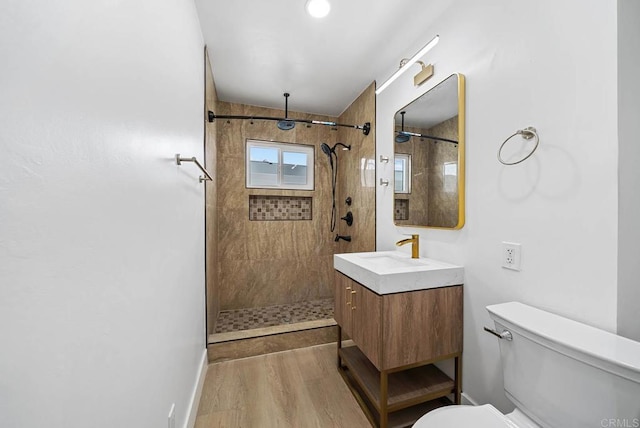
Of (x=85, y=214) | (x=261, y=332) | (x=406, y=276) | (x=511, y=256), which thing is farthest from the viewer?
(x=261, y=332)

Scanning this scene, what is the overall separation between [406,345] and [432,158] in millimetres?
1157

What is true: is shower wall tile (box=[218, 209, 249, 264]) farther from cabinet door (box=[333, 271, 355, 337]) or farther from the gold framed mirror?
the gold framed mirror

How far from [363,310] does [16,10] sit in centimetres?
156

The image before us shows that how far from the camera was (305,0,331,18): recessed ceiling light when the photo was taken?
1463 mm

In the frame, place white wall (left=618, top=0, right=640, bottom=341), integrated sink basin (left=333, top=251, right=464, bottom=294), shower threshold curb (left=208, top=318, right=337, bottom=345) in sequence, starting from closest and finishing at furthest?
white wall (left=618, top=0, right=640, bottom=341)
integrated sink basin (left=333, top=251, right=464, bottom=294)
shower threshold curb (left=208, top=318, right=337, bottom=345)

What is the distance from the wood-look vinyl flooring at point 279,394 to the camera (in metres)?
1.43

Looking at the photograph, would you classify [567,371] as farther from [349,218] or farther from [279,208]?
[279,208]

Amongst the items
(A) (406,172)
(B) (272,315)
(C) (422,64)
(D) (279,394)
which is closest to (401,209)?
(A) (406,172)

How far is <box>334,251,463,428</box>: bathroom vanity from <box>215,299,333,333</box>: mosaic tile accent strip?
110cm

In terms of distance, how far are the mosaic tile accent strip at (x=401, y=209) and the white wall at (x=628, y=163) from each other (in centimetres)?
113

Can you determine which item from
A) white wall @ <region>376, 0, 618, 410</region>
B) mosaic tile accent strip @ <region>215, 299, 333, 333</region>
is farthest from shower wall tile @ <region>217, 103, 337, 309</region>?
white wall @ <region>376, 0, 618, 410</region>

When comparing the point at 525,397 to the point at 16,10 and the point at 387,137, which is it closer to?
the point at 16,10

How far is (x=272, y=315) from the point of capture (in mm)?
2703

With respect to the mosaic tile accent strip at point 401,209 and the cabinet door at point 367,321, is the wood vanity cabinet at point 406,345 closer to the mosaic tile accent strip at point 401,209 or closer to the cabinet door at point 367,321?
the cabinet door at point 367,321
